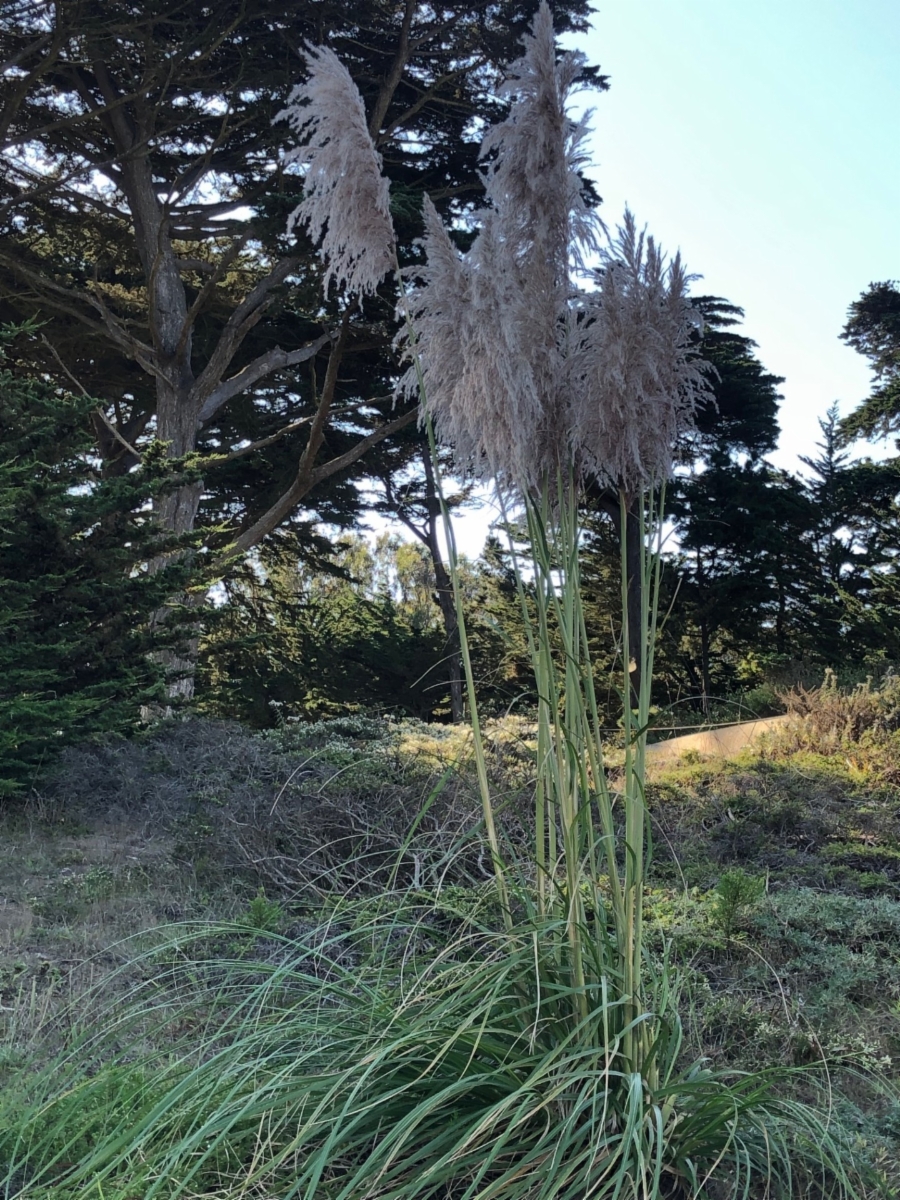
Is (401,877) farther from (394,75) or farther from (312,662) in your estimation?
(312,662)

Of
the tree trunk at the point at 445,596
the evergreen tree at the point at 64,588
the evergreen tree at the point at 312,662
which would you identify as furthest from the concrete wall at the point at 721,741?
the evergreen tree at the point at 312,662

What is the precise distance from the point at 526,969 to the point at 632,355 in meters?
1.33

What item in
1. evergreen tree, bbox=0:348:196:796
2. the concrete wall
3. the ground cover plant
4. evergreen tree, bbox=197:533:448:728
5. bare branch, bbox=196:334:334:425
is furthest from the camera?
evergreen tree, bbox=197:533:448:728

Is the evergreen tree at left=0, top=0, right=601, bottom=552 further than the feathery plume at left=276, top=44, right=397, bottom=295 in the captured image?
Yes

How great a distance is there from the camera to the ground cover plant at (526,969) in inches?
76.1

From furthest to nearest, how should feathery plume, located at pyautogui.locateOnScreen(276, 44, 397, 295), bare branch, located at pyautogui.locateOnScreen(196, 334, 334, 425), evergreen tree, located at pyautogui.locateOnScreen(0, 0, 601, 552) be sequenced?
1. bare branch, located at pyautogui.locateOnScreen(196, 334, 334, 425)
2. evergreen tree, located at pyautogui.locateOnScreen(0, 0, 601, 552)
3. feathery plume, located at pyautogui.locateOnScreen(276, 44, 397, 295)

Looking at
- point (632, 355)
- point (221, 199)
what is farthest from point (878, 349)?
point (632, 355)

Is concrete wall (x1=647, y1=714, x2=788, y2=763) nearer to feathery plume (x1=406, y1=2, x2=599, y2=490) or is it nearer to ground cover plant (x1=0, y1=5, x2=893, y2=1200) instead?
ground cover plant (x1=0, y1=5, x2=893, y2=1200)

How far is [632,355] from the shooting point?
85.1 inches

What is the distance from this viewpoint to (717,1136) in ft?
6.71

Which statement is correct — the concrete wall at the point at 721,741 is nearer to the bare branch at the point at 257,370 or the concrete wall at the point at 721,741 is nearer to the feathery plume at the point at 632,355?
the bare branch at the point at 257,370

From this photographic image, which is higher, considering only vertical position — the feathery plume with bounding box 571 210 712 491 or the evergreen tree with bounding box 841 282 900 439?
the evergreen tree with bounding box 841 282 900 439

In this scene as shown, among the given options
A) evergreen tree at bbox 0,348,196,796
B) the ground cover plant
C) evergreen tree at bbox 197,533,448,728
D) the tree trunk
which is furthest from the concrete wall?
evergreen tree at bbox 197,533,448,728

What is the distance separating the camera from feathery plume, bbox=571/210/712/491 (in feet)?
7.07
